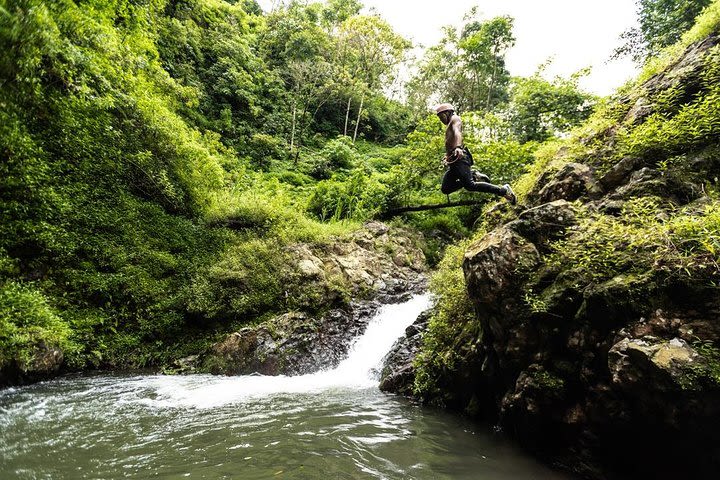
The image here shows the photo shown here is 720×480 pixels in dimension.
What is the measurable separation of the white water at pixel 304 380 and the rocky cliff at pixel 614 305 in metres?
2.69

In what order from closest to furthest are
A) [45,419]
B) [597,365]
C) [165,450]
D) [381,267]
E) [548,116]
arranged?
[597,365] → [165,450] → [45,419] → [381,267] → [548,116]

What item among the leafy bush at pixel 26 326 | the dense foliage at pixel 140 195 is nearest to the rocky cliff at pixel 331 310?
the dense foliage at pixel 140 195

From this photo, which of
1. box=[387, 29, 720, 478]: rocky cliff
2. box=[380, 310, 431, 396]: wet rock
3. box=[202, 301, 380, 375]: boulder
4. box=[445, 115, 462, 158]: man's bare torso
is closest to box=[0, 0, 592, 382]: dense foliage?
box=[202, 301, 380, 375]: boulder

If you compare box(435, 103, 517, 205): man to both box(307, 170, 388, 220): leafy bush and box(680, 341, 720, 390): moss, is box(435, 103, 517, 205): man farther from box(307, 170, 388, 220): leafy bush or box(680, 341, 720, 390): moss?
box(307, 170, 388, 220): leafy bush

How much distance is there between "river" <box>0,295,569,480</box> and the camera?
3.70 m

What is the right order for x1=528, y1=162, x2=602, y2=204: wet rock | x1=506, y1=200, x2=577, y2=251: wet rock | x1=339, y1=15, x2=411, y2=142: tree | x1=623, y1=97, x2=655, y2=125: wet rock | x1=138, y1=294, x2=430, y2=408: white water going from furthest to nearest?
x1=339, y1=15, x2=411, y2=142: tree → x1=138, y1=294, x2=430, y2=408: white water → x1=623, y1=97, x2=655, y2=125: wet rock → x1=528, y1=162, x2=602, y2=204: wet rock → x1=506, y1=200, x2=577, y2=251: wet rock

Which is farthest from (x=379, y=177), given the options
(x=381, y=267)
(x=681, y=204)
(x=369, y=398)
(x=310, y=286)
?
(x=681, y=204)

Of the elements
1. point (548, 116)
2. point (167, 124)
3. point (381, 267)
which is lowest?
point (381, 267)

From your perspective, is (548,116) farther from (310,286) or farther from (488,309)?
(488,309)

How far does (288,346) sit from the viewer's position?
9.85 m

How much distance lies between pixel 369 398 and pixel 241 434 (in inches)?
111

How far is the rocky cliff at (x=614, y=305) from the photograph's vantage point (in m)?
3.09

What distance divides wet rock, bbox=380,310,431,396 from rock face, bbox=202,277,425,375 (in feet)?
7.68

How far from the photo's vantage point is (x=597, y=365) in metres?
3.78
